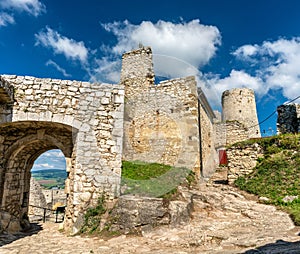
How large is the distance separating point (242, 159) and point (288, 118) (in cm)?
760

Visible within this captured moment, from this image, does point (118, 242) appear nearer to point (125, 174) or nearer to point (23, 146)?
point (125, 174)

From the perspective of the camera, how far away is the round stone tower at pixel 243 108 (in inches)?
866

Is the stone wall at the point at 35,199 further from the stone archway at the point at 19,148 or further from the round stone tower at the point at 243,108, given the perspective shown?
the round stone tower at the point at 243,108

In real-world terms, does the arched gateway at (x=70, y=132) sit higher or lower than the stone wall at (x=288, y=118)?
lower

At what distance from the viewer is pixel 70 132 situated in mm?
7469

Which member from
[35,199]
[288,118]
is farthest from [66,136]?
[288,118]

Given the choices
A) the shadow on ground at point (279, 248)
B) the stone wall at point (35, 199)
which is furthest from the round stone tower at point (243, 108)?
the shadow on ground at point (279, 248)

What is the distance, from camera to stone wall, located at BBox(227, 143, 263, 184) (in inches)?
354

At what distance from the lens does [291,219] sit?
17.0ft

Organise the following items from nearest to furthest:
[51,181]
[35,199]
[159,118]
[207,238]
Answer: [207,238], [159,118], [35,199], [51,181]

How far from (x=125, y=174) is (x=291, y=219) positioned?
4865mm

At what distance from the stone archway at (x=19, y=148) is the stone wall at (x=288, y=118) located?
44.1 ft

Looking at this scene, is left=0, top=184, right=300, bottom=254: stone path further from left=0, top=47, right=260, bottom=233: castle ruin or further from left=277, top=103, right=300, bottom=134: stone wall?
left=277, top=103, right=300, bottom=134: stone wall

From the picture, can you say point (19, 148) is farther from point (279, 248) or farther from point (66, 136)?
point (279, 248)
